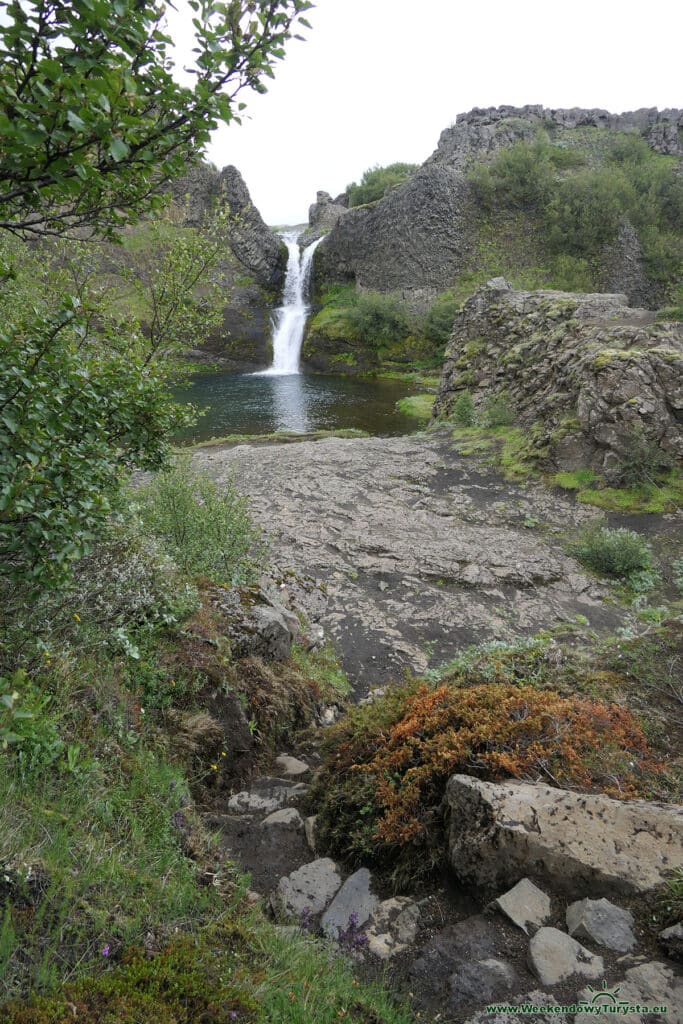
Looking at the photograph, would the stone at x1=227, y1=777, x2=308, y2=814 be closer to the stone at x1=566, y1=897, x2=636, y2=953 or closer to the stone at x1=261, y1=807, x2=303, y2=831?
the stone at x1=261, y1=807, x2=303, y2=831

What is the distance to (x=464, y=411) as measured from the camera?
859 inches

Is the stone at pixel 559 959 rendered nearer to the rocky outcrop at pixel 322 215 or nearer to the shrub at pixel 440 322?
the shrub at pixel 440 322

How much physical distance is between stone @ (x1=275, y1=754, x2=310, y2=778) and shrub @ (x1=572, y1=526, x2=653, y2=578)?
7847 mm

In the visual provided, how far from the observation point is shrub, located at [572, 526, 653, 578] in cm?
1072

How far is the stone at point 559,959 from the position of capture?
286cm

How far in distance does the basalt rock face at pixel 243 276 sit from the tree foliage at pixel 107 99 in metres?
46.4

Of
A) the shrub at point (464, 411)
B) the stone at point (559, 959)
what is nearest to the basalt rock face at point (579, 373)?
the shrub at point (464, 411)

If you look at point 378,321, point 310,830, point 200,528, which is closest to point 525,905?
point 310,830

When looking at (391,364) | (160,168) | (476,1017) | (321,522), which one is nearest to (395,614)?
(321,522)

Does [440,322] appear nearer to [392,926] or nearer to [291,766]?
[291,766]

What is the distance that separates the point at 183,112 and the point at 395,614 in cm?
813

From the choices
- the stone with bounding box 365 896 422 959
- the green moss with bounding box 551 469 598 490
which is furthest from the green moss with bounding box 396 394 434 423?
the stone with bounding box 365 896 422 959

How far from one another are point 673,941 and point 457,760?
1.65 meters

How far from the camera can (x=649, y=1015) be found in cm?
259
